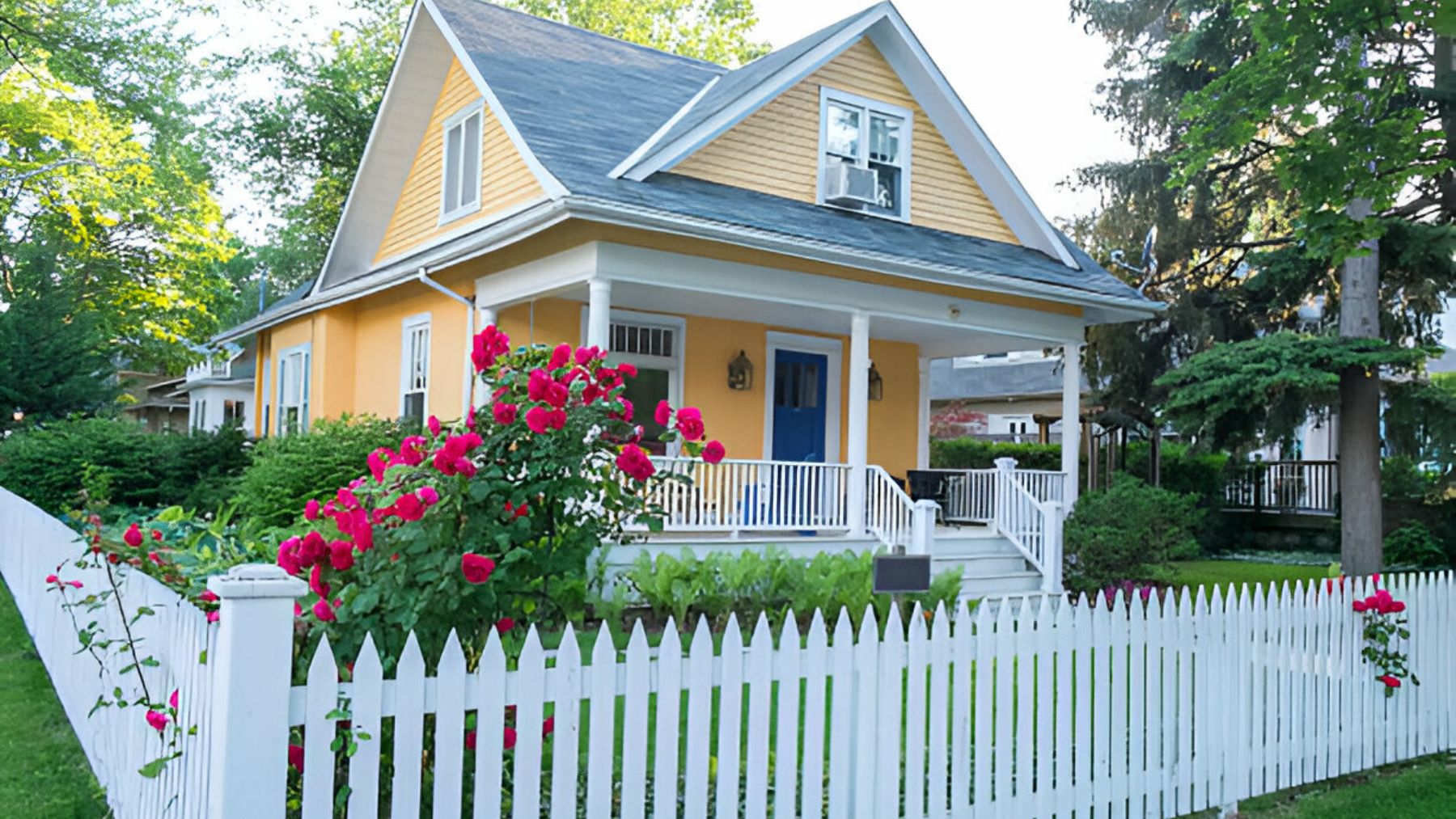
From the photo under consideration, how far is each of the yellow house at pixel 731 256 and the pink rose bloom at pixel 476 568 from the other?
21.3 ft

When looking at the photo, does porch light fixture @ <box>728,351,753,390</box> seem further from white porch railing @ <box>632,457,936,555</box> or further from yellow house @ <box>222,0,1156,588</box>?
white porch railing @ <box>632,457,936,555</box>

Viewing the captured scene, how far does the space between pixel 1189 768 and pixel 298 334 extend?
15.2m

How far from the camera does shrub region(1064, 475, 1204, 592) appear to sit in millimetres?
11945

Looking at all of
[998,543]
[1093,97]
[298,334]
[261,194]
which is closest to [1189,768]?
[998,543]

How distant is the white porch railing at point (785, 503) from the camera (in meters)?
11.0

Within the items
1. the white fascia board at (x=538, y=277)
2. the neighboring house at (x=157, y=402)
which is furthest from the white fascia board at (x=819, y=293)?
the neighboring house at (x=157, y=402)

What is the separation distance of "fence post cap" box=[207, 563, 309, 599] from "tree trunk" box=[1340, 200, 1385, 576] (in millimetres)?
13362

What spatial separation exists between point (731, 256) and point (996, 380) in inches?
755

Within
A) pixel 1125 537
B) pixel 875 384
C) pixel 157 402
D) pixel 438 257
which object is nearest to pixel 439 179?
pixel 438 257

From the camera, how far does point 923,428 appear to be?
53.5ft

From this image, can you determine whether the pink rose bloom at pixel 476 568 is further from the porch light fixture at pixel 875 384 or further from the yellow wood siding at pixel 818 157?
the porch light fixture at pixel 875 384

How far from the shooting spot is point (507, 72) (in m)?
13.1

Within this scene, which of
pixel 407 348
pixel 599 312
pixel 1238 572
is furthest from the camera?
pixel 1238 572

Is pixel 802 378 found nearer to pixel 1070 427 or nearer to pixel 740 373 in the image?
pixel 740 373
